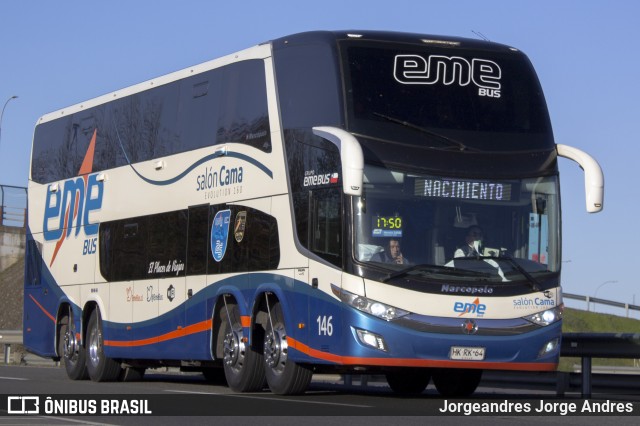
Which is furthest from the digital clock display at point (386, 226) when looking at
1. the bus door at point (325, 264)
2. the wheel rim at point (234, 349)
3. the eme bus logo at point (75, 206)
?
the eme bus logo at point (75, 206)

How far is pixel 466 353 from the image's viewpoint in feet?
55.8

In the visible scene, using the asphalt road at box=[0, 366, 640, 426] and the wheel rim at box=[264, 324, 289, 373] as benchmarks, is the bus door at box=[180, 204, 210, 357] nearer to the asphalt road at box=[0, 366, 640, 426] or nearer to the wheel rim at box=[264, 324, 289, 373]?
Result: the asphalt road at box=[0, 366, 640, 426]

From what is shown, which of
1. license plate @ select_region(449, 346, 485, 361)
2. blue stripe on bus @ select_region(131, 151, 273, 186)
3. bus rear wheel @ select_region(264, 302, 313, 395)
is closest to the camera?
license plate @ select_region(449, 346, 485, 361)

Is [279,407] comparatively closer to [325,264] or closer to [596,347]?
[325,264]

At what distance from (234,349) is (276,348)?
3.99ft

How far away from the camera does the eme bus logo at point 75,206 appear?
24.7 meters

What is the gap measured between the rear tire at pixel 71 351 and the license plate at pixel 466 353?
9729 millimetres

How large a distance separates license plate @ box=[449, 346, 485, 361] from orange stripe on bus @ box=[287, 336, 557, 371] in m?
0.05

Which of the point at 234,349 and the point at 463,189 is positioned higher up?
the point at 463,189

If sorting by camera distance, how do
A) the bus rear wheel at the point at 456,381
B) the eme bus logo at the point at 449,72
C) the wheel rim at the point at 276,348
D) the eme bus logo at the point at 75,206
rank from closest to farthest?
the eme bus logo at the point at 449,72, the wheel rim at the point at 276,348, the bus rear wheel at the point at 456,381, the eme bus logo at the point at 75,206

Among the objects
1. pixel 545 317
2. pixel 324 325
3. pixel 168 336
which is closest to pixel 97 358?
pixel 168 336

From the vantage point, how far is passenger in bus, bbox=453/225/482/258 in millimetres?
17031

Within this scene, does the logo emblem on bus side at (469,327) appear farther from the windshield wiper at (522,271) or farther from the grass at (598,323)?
the grass at (598,323)

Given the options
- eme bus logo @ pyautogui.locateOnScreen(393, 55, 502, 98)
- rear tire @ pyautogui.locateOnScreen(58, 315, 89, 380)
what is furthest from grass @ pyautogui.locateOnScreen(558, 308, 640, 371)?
eme bus logo @ pyautogui.locateOnScreen(393, 55, 502, 98)
